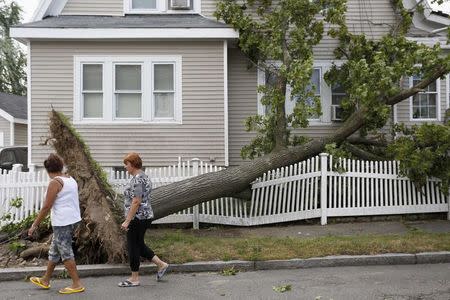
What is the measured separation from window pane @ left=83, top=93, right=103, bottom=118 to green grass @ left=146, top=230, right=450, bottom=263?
4.90 meters

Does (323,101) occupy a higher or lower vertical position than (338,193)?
higher

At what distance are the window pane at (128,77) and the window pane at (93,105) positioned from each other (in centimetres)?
56

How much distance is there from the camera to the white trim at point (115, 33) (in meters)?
11.8

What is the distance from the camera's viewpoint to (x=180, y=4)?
44.0 ft

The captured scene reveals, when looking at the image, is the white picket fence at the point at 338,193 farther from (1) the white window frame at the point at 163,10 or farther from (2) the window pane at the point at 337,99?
(1) the white window frame at the point at 163,10

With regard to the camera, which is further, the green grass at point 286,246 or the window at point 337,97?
the window at point 337,97

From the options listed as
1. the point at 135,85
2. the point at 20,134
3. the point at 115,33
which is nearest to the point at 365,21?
the point at 135,85

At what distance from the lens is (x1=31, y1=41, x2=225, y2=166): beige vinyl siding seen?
1225 centimetres

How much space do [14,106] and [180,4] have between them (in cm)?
1666

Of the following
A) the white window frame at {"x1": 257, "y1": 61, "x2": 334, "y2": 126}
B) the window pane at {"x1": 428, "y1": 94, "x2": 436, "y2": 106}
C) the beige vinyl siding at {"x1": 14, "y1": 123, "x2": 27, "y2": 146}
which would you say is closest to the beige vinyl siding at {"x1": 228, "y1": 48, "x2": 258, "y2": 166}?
the white window frame at {"x1": 257, "y1": 61, "x2": 334, "y2": 126}

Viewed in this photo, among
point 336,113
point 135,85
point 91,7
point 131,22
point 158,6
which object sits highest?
point 158,6

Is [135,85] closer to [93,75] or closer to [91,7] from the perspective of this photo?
[93,75]

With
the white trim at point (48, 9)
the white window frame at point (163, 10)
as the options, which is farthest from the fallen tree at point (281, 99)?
the white trim at point (48, 9)

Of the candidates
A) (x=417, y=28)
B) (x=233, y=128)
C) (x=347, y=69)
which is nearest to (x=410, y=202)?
(x=347, y=69)
